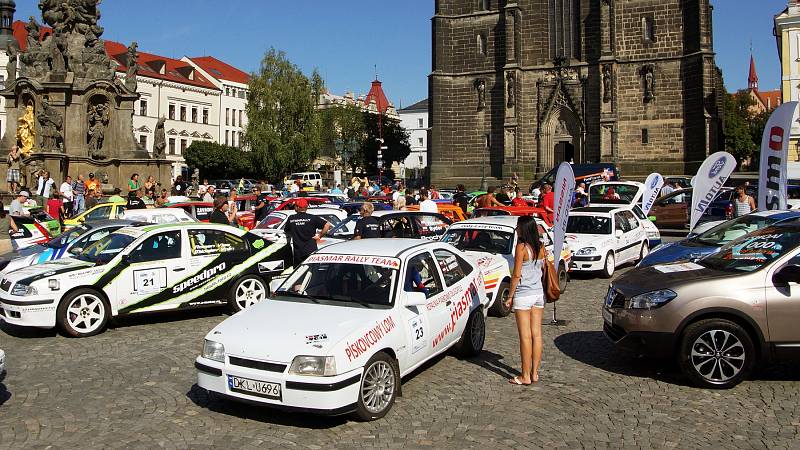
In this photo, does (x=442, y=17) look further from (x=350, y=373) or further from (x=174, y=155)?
(x=350, y=373)

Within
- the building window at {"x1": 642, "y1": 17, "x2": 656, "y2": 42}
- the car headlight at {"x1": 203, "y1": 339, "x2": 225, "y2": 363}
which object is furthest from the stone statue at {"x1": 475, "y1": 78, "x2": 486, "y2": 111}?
A: the car headlight at {"x1": 203, "y1": 339, "x2": 225, "y2": 363}

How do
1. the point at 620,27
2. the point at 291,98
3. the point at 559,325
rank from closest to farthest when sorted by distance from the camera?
the point at 559,325 < the point at 620,27 < the point at 291,98

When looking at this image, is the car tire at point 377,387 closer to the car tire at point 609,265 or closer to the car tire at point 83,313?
the car tire at point 83,313

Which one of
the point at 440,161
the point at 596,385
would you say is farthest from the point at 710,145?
the point at 596,385

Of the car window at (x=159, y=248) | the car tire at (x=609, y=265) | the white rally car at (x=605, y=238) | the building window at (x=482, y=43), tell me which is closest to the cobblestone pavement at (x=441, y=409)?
the car window at (x=159, y=248)

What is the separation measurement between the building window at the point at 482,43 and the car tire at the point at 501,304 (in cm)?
4227

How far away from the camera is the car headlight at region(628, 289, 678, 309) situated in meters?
7.16

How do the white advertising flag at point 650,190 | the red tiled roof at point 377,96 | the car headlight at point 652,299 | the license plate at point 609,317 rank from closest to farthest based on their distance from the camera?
the car headlight at point 652,299
the license plate at point 609,317
the white advertising flag at point 650,190
the red tiled roof at point 377,96

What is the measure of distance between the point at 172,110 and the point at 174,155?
16.4ft

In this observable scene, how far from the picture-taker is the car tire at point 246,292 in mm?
10969

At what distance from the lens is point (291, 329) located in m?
6.22

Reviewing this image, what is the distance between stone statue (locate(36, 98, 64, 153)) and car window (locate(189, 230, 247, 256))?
59.0ft

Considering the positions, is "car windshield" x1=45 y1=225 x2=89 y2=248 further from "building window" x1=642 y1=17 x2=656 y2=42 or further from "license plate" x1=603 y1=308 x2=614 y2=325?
"building window" x1=642 y1=17 x2=656 y2=42

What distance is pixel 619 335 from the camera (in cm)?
759
